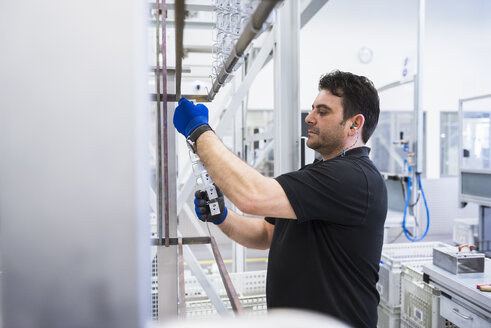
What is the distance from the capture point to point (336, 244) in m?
1.19

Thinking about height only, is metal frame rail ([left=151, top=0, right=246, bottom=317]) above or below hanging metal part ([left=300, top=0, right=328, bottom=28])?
below

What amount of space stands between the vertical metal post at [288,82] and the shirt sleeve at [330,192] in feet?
1.44

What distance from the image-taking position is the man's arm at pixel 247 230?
150 cm

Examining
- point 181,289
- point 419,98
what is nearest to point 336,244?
point 181,289

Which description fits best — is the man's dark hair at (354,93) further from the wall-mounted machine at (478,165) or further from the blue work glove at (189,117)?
the wall-mounted machine at (478,165)

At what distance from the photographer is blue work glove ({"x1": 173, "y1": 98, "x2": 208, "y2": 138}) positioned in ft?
3.65

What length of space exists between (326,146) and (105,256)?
1200mm

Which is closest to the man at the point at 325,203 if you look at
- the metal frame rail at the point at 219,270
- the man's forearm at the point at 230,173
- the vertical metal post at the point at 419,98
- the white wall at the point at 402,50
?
the man's forearm at the point at 230,173

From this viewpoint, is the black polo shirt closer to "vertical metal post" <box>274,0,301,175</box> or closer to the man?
the man

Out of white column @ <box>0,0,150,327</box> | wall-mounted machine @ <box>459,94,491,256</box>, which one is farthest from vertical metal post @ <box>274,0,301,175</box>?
wall-mounted machine @ <box>459,94,491,256</box>

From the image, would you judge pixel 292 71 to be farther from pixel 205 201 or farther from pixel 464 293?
pixel 464 293

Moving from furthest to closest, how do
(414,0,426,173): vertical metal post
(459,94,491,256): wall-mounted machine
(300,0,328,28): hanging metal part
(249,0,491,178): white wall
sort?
(249,0,491,178): white wall < (459,94,491,256): wall-mounted machine < (414,0,426,173): vertical metal post < (300,0,328,28): hanging metal part

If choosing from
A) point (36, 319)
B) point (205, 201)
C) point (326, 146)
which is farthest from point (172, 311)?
point (36, 319)

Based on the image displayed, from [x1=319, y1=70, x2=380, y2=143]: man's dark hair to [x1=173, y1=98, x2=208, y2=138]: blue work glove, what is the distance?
0.53 meters
